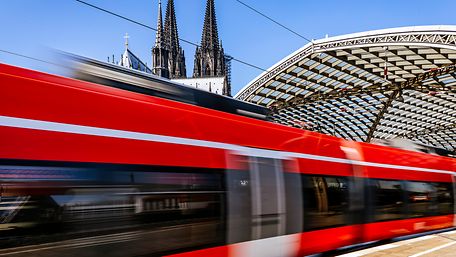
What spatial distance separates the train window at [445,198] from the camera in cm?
1292

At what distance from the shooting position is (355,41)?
34000 millimetres

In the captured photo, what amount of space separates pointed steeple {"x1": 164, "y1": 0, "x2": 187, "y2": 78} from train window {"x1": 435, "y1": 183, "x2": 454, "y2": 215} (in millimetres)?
77636

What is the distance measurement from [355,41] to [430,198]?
77.8 feet

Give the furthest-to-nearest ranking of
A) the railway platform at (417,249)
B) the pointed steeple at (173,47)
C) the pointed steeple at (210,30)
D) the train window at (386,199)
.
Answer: the pointed steeple at (210,30) → the pointed steeple at (173,47) → the train window at (386,199) → the railway platform at (417,249)

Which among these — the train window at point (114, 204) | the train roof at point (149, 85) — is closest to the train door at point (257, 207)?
the train window at point (114, 204)

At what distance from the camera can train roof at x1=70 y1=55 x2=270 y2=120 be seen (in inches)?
214

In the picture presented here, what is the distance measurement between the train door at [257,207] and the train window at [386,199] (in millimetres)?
3446

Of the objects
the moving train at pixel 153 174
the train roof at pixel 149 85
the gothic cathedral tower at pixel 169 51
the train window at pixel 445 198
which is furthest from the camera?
the gothic cathedral tower at pixel 169 51

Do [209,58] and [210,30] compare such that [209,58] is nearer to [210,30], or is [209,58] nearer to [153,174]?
[210,30]

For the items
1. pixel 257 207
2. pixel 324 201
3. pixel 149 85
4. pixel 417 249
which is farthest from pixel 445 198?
pixel 149 85

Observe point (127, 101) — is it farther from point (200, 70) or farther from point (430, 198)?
point (200, 70)

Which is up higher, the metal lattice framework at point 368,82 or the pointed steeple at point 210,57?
the pointed steeple at point 210,57

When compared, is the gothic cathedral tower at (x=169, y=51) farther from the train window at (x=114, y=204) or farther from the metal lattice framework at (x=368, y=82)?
the train window at (x=114, y=204)

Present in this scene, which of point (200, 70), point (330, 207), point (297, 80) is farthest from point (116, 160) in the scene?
point (200, 70)
